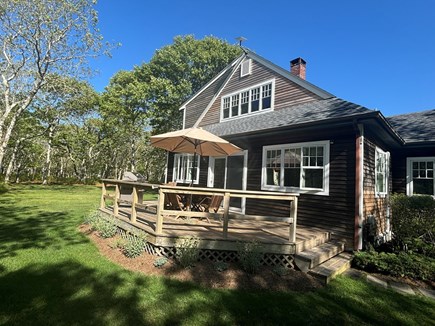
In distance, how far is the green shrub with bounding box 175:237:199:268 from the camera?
455 centimetres

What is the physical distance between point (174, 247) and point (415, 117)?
1250 centimetres

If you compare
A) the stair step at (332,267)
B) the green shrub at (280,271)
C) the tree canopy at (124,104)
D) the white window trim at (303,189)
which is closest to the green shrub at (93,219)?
the green shrub at (280,271)

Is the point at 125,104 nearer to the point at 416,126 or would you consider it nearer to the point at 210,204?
the point at 210,204

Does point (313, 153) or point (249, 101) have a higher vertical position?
point (249, 101)

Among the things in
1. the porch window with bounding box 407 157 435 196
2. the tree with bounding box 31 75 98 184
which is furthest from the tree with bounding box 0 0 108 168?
the porch window with bounding box 407 157 435 196

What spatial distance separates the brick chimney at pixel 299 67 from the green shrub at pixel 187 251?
9.59 m

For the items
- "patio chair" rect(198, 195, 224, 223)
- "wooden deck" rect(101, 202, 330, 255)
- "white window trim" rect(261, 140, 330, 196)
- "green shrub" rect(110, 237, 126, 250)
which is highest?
"white window trim" rect(261, 140, 330, 196)

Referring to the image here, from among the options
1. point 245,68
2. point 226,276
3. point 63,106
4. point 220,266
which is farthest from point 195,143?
point 63,106

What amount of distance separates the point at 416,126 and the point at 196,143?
31.0ft

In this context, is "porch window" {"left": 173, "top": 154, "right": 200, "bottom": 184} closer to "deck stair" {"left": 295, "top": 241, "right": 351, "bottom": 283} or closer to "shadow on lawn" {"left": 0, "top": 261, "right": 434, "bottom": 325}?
"deck stair" {"left": 295, "top": 241, "right": 351, "bottom": 283}

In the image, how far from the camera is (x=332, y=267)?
16.1 ft

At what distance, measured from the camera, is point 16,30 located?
13.9 m

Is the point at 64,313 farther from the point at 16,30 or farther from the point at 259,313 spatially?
the point at 16,30

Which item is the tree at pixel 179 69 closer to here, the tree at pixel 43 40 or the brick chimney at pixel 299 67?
the tree at pixel 43 40
